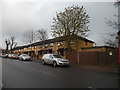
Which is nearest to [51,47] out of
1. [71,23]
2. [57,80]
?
[71,23]

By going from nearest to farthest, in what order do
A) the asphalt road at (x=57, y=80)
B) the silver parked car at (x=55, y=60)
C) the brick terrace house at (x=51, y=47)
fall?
the asphalt road at (x=57, y=80) < the silver parked car at (x=55, y=60) < the brick terrace house at (x=51, y=47)

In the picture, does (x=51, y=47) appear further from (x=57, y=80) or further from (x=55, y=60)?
(x=57, y=80)

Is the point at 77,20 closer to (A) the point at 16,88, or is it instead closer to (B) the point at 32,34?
(A) the point at 16,88

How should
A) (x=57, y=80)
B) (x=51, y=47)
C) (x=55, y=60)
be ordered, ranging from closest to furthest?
1. (x=57, y=80)
2. (x=55, y=60)
3. (x=51, y=47)

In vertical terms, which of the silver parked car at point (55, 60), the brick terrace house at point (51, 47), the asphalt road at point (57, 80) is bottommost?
the asphalt road at point (57, 80)

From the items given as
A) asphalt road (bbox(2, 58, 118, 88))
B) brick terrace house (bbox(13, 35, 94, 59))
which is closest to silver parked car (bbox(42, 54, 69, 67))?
asphalt road (bbox(2, 58, 118, 88))

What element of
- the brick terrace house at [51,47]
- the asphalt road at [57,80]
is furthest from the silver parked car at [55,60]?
the brick terrace house at [51,47]

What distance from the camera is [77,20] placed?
26.6 meters

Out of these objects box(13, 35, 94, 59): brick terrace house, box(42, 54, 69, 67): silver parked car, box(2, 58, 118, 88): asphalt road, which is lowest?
box(2, 58, 118, 88): asphalt road

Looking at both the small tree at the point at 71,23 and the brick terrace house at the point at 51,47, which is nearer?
the small tree at the point at 71,23

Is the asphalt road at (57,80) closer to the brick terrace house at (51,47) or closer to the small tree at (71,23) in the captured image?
the small tree at (71,23)

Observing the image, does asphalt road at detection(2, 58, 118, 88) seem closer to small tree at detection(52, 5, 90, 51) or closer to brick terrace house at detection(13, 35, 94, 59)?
small tree at detection(52, 5, 90, 51)

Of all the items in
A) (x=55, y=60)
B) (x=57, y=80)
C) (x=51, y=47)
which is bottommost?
(x=57, y=80)

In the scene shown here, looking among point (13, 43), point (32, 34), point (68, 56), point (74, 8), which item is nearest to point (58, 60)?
point (68, 56)
